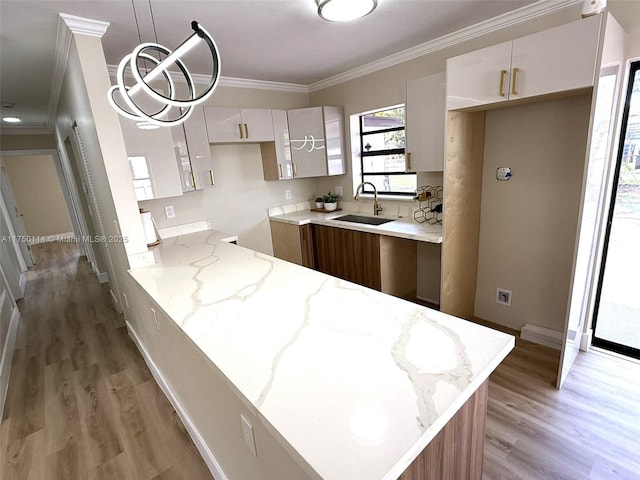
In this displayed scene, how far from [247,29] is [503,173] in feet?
6.95

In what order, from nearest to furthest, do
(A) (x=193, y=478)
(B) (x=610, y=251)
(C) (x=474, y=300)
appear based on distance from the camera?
1. (A) (x=193, y=478)
2. (B) (x=610, y=251)
3. (C) (x=474, y=300)

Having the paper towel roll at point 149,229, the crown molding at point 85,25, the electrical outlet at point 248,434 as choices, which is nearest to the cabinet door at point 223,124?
the paper towel roll at point 149,229

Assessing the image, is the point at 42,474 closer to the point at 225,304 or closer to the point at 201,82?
the point at 225,304

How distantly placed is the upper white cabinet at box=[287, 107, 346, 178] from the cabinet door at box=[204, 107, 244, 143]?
60cm

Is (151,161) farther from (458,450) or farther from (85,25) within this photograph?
(458,450)

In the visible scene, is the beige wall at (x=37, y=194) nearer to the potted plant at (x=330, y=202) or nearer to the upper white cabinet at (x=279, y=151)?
the upper white cabinet at (x=279, y=151)

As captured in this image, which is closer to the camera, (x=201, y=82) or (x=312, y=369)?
(x=312, y=369)

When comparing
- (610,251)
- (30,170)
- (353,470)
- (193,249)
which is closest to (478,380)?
(353,470)

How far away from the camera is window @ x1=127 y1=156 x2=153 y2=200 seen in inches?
100

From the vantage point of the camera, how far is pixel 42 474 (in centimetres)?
170

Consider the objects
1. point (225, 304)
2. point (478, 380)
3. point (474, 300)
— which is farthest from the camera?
point (474, 300)

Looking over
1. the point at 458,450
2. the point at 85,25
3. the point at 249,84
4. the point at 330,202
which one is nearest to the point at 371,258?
the point at 330,202

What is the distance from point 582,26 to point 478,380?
1867 millimetres

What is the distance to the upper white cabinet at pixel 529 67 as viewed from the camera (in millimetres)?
1626
